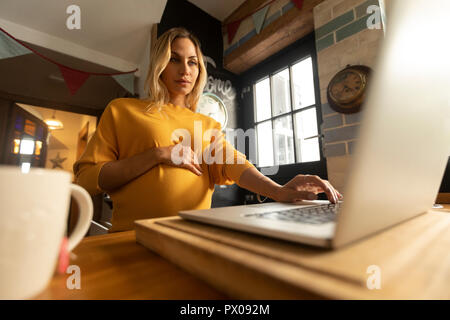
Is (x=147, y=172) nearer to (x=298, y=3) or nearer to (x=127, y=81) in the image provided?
(x=298, y=3)

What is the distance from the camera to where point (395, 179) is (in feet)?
0.65

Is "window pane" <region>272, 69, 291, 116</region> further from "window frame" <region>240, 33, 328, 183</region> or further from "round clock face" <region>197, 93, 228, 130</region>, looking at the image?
"round clock face" <region>197, 93, 228, 130</region>

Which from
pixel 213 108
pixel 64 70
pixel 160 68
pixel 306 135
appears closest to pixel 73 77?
pixel 64 70

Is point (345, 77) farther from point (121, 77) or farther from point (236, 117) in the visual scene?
point (121, 77)

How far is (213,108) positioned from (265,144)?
0.58 metres

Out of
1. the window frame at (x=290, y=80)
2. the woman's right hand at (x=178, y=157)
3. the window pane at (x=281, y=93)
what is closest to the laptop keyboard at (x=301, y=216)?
the woman's right hand at (x=178, y=157)

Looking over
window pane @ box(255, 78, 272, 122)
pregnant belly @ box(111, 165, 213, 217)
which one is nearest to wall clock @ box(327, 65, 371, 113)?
window pane @ box(255, 78, 272, 122)

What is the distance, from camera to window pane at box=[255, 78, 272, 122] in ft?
6.38

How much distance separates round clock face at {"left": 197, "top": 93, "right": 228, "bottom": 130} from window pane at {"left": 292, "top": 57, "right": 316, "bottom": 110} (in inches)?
25.3

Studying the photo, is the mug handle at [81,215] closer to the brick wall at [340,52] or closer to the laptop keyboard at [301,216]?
the laptop keyboard at [301,216]

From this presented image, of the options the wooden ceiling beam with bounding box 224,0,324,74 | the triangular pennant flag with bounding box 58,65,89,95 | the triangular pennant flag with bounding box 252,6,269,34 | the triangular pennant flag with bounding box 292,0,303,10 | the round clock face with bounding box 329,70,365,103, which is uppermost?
the triangular pennant flag with bounding box 252,6,269,34

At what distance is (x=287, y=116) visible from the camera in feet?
5.75

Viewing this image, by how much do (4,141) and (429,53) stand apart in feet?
13.2

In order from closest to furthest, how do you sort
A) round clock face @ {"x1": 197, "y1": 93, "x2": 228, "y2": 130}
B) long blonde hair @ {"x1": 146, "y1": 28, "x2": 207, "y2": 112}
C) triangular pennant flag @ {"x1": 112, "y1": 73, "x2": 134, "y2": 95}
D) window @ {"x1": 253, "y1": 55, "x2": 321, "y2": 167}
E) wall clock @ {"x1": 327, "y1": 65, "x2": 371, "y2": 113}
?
long blonde hair @ {"x1": 146, "y1": 28, "x2": 207, "y2": 112} < wall clock @ {"x1": 327, "y1": 65, "x2": 371, "y2": 113} < window @ {"x1": 253, "y1": 55, "x2": 321, "y2": 167} < round clock face @ {"x1": 197, "y1": 93, "x2": 228, "y2": 130} < triangular pennant flag @ {"x1": 112, "y1": 73, "x2": 134, "y2": 95}
